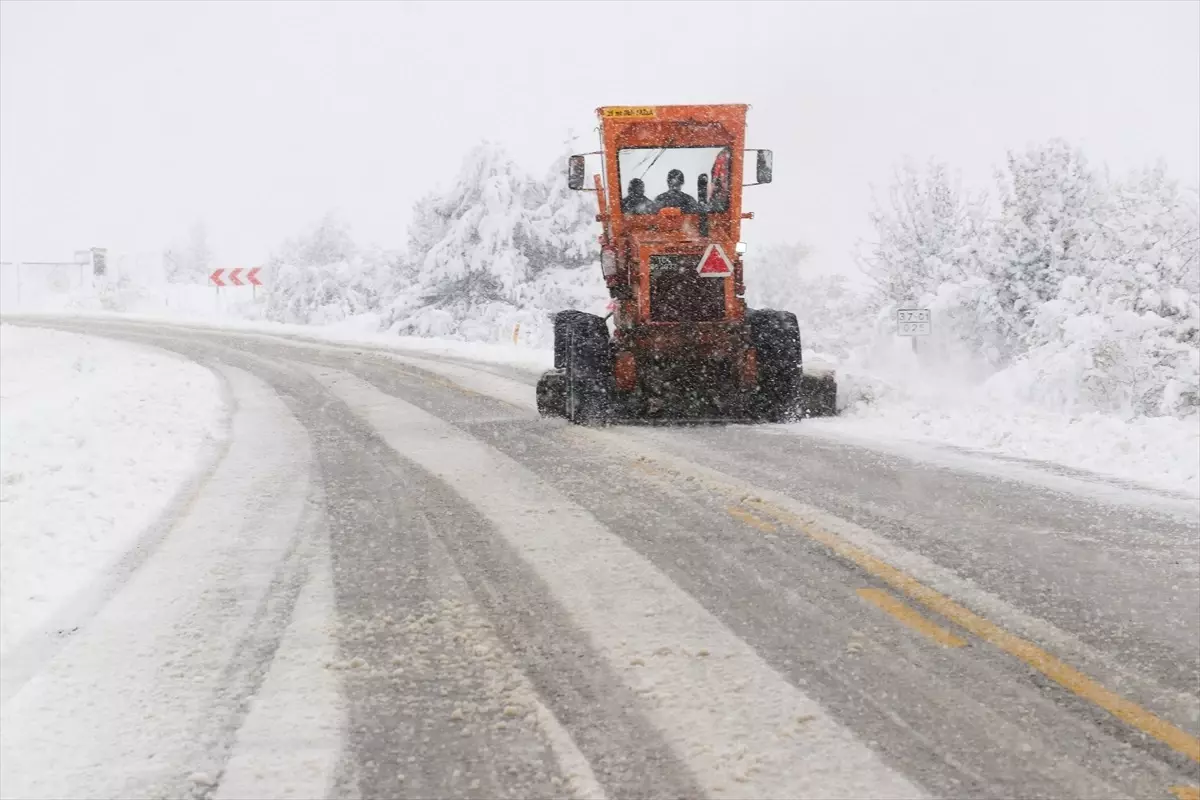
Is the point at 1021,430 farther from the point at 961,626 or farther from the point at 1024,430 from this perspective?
the point at 961,626

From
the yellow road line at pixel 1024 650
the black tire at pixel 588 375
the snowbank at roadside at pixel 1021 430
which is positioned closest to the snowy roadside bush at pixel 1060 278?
the snowbank at roadside at pixel 1021 430

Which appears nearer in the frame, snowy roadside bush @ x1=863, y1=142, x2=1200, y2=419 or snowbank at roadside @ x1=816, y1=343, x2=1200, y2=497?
snowbank at roadside @ x1=816, y1=343, x2=1200, y2=497

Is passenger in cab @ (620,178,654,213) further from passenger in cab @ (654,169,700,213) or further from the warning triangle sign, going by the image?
the warning triangle sign

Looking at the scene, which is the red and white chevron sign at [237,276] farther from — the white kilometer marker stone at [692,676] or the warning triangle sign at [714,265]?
the white kilometer marker stone at [692,676]

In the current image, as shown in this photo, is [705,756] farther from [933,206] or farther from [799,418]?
[933,206]

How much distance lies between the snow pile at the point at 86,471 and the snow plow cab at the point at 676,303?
12.9 ft

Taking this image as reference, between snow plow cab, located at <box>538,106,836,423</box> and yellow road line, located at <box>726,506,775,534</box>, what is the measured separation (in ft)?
14.3

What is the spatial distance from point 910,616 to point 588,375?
21.6 ft

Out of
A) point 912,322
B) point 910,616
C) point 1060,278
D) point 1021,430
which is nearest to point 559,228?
point 1060,278

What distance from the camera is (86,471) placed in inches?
307

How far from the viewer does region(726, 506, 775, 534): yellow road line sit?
6.03 meters

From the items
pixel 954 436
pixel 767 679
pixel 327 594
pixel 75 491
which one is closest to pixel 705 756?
pixel 767 679

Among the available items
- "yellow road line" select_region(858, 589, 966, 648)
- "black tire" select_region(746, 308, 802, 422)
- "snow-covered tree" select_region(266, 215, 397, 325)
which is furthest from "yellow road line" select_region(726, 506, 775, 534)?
"snow-covered tree" select_region(266, 215, 397, 325)

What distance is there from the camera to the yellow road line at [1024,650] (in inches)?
131
